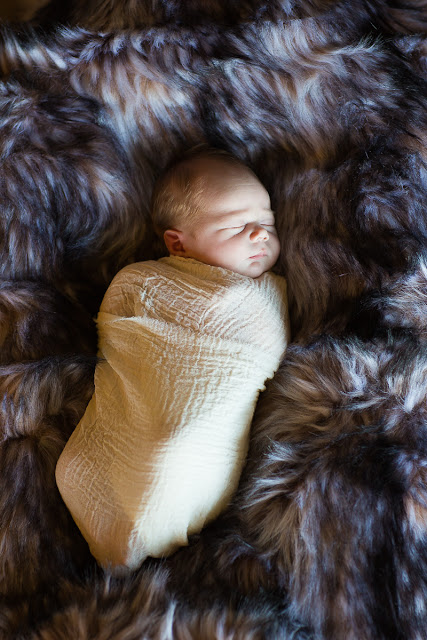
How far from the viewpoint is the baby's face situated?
3.04 ft

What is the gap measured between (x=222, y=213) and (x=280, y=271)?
0.48 feet

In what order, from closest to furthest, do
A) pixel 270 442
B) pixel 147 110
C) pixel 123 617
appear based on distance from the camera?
pixel 123 617
pixel 270 442
pixel 147 110

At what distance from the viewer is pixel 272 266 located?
97 centimetres

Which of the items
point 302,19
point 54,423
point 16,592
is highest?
point 302,19

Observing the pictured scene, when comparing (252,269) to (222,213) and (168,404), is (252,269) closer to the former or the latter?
(222,213)

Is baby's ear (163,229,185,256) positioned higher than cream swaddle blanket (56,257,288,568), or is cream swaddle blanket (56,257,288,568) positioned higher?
baby's ear (163,229,185,256)

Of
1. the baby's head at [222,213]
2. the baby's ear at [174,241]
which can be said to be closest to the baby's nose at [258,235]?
the baby's head at [222,213]

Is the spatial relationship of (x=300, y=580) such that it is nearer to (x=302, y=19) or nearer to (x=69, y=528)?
(x=69, y=528)

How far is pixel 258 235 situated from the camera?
0.91m

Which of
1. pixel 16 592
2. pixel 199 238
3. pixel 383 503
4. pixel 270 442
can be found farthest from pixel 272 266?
pixel 16 592

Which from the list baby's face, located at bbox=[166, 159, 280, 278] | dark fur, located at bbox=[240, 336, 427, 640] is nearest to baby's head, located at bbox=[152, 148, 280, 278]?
baby's face, located at bbox=[166, 159, 280, 278]

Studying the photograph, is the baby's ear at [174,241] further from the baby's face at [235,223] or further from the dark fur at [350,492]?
the dark fur at [350,492]

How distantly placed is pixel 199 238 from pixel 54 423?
392 mm

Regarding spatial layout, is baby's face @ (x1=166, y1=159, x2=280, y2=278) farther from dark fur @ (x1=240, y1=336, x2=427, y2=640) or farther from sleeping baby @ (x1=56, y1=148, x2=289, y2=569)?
dark fur @ (x1=240, y1=336, x2=427, y2=640)
